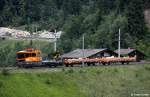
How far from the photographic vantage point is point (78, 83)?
43.2 meters

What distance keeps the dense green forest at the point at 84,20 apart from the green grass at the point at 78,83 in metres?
27.2

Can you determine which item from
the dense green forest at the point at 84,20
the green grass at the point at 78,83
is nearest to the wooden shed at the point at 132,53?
the dense green forest at the point at 84,20

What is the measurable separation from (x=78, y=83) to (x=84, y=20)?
183 ft

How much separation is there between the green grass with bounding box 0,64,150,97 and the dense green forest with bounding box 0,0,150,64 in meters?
27.2

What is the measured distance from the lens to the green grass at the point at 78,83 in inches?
1516

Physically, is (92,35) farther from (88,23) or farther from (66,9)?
(66,9)

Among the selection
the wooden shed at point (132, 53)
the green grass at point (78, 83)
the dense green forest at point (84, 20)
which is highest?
the dense green forest at point (84, 20)

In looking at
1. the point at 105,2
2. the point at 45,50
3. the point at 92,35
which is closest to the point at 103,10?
the point at 105,2

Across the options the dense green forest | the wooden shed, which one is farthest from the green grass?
the dense green forest

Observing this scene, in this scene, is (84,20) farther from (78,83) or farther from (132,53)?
(78,83)

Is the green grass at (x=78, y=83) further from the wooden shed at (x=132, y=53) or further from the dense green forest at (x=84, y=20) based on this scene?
the dense green forest at (x=84, y=20)

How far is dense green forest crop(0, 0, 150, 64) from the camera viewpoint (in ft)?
270

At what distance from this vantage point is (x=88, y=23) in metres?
96.7

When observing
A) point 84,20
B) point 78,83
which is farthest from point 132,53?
point 84,20
